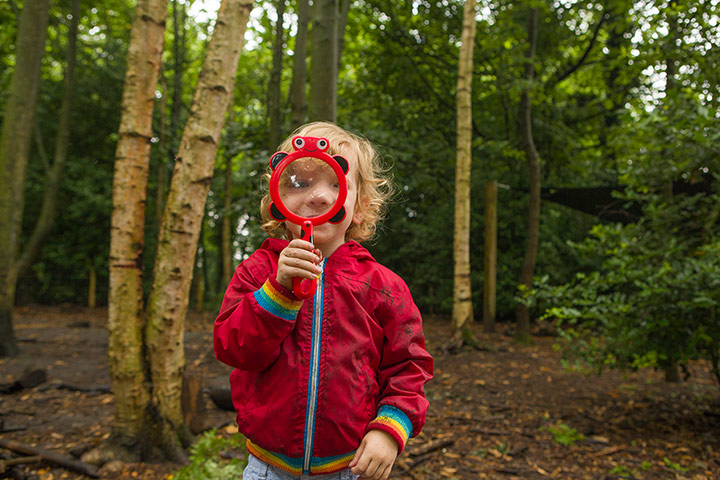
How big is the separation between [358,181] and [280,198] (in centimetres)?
33

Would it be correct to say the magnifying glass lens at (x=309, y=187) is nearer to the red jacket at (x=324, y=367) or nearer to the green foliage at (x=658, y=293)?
the red jacket at (x=324, y=367)

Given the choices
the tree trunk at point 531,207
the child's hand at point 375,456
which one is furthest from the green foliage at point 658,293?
the tree trunk at point 531,207

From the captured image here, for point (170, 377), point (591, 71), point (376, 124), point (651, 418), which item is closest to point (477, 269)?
point (376, 124)

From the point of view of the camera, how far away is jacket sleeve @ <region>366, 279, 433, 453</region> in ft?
4.81

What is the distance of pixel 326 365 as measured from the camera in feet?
4.93

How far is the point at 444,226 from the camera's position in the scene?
41.9 ft

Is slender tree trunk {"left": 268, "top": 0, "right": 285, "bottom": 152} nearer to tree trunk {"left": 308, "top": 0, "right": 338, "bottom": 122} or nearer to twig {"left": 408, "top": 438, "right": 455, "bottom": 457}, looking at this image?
tree trunk {"left": 308, "top": 0, "right": 338, "bottom": 122}

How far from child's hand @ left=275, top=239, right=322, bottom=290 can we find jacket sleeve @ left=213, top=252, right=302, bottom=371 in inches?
2.7

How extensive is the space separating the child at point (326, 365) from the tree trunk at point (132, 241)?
230 centimetres

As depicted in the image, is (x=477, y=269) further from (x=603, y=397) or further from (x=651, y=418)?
(x=651, y=418)

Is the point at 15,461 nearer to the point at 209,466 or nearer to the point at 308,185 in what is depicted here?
the point at 209,466

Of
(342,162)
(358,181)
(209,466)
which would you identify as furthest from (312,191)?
(209,466)

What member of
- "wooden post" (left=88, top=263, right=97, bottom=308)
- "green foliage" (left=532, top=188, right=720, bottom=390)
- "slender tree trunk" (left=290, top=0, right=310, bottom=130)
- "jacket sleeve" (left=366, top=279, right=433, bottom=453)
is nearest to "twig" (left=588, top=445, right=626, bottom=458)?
"green foliage" (left=532, top=188, right=720, bottom=390)

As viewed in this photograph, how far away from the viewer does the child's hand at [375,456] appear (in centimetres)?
138
